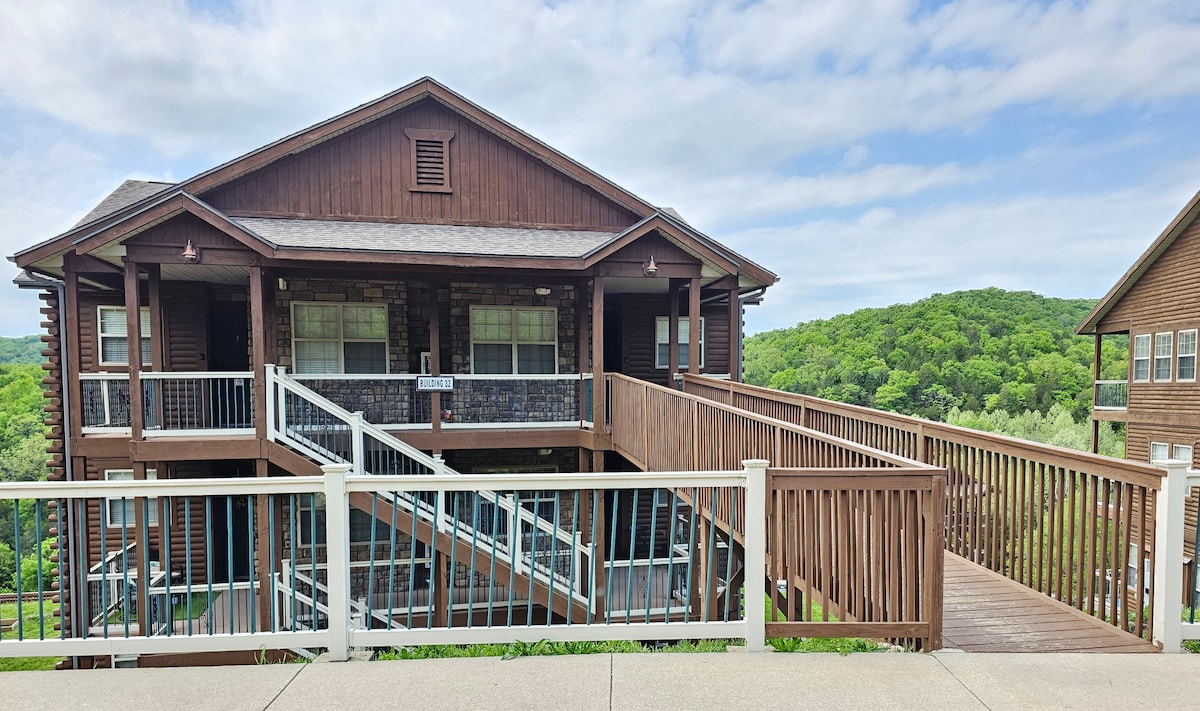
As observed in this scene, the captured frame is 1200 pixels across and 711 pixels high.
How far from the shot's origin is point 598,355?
28.8 feet

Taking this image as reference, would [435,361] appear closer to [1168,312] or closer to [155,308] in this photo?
[155,308]

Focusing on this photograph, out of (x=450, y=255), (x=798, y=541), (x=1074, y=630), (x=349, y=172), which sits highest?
(x=349, y=172)

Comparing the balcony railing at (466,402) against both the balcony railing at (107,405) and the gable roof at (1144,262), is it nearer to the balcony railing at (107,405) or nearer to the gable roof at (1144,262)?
the balcony railing at (107,405)

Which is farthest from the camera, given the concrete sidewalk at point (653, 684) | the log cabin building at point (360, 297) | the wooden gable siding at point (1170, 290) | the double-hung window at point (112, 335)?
the wooden gable siding at point (1170, 290)

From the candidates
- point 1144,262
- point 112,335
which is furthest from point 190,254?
point 1144,262

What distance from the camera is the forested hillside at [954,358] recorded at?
4109 cm

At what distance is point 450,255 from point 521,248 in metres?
1.14

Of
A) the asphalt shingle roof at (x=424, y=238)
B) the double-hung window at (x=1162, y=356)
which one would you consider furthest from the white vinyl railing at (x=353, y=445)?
the double-hung window at (x=1162, y=356)

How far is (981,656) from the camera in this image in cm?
317

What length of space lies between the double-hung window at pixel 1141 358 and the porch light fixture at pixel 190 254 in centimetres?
2182

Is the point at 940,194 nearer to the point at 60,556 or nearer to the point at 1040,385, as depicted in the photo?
the point at 1040,385

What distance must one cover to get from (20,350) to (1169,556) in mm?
94083

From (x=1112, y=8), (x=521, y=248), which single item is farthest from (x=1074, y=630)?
(x=1112, y=8)

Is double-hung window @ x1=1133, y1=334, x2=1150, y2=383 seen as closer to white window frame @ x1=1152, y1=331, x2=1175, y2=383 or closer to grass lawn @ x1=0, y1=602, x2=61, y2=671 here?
white window frame @ x1=1152, y1=331, x2=1175, y2=383
